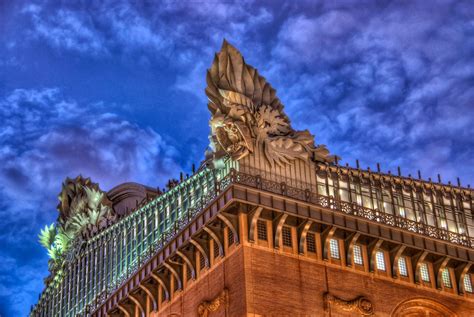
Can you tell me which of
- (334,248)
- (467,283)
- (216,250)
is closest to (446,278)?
(467,283)

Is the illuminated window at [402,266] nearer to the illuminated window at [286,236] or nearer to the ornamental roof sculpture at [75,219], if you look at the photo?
the illuminated window at [286,236]

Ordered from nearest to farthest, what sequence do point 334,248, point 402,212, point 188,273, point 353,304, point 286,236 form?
point 353,304
point 286,236
point 334,248
point 188,273
point 402,212

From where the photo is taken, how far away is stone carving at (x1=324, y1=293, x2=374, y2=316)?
66125 mm

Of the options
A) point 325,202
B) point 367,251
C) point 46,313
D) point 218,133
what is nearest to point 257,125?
point 218,133

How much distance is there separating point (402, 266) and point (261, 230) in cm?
1199

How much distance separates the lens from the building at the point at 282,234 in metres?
65.9

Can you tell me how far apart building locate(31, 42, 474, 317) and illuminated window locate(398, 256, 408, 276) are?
0.09 m

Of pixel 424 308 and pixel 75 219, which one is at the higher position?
pixel 75 219

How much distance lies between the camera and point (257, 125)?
71.0m

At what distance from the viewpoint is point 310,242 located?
68250mm

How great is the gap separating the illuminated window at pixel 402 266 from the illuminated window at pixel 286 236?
933cm

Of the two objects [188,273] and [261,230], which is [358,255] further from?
[188,273]

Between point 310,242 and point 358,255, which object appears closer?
point 310,242

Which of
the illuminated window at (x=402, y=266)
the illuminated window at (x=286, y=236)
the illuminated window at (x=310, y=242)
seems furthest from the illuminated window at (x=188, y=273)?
the illuminated window at (x=402, y=266)
